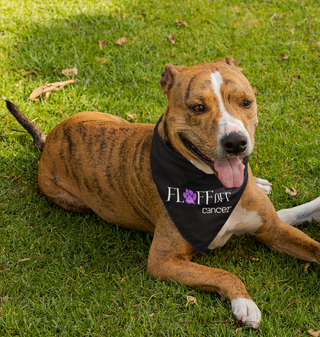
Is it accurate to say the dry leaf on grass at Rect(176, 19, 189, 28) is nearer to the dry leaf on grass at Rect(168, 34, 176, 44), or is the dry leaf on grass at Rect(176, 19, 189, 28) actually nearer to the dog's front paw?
the dry leaf on grass at Rect(168, 34, 176, 44)

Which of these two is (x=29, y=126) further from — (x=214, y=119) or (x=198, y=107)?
(x=214, y=119)

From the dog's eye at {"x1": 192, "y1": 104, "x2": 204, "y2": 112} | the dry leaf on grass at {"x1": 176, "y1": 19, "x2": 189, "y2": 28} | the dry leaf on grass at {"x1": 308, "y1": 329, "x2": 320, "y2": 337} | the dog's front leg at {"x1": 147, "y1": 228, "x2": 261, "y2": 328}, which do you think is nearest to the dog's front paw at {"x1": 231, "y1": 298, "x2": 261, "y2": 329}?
the dog's front leg at {"x1": 147, "y1": 228, "x2": 261, "y2": 328}

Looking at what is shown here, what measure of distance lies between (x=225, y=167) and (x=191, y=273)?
0.93 m

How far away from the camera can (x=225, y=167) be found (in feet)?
10.1

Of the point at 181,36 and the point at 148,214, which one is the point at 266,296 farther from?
the point at 181,36

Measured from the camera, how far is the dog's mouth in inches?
121

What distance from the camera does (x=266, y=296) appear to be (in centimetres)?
324

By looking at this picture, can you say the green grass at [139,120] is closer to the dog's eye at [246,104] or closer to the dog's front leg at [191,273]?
the dog's front leg at [191,273]

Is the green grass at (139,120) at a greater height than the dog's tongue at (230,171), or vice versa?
the dog's tongue at (230,171)

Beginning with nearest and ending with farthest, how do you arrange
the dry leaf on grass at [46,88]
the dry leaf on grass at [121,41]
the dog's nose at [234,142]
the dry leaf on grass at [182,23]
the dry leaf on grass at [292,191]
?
the dog's nose at [234,142] → the dry leaf on grass at [292,191] → the dry leaf on grass at [46,88] → the dry leaf on grass at [121,41] → the dry leaf on grass at [182,23]

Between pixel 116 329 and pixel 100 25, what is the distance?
17.6 feet

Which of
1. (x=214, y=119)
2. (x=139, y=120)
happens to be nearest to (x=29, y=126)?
(x=139, y=120)

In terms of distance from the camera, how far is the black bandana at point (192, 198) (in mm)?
3363

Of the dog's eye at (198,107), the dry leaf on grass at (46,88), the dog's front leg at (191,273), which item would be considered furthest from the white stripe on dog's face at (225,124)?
the dry leaf on grass at (46,88)
